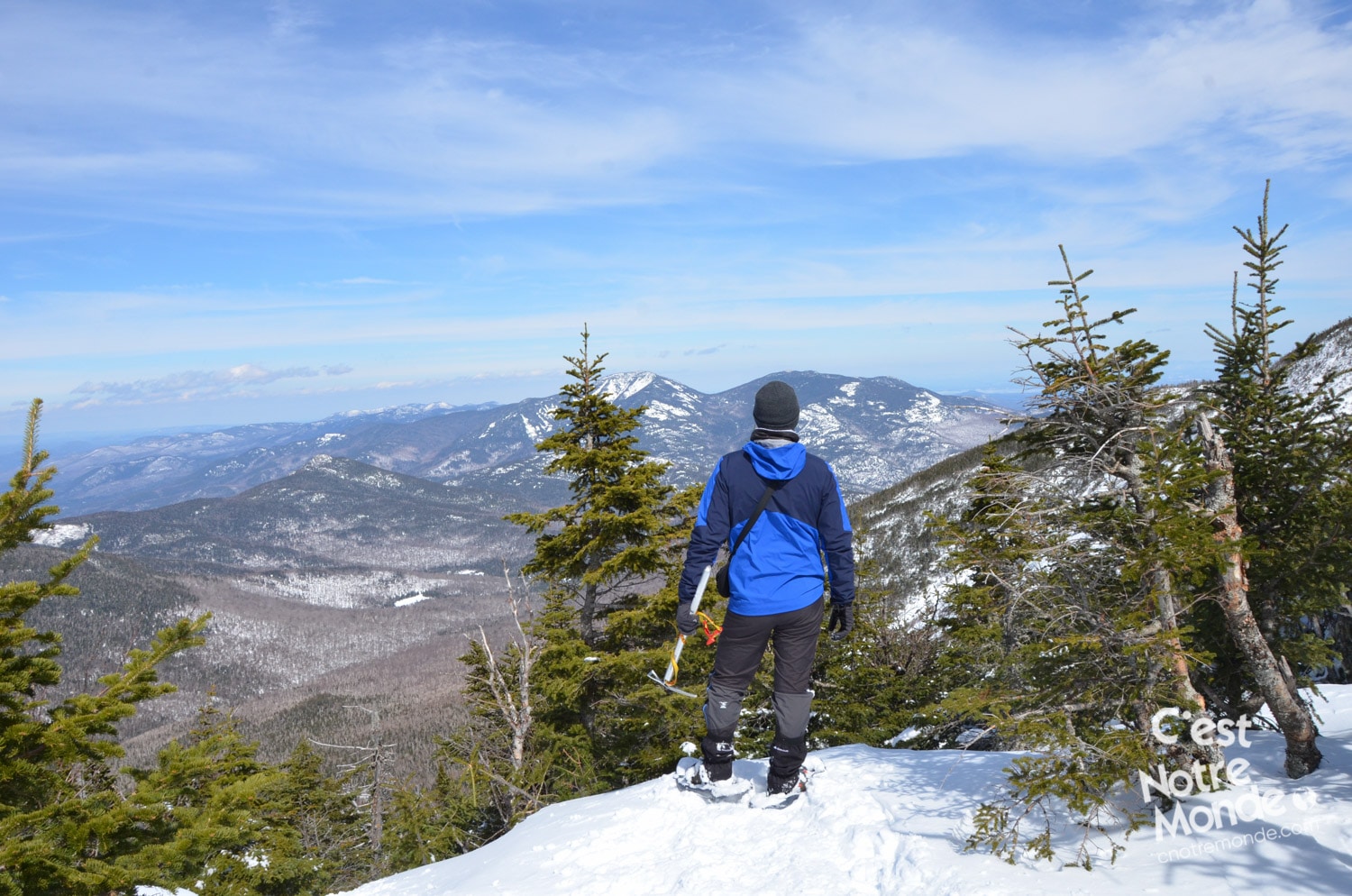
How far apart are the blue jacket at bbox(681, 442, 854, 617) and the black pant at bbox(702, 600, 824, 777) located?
0.16 metres

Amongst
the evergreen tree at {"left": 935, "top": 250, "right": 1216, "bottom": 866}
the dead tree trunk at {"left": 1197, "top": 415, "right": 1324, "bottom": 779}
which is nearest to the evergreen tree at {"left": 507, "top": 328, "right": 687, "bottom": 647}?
the evergreen tree at {"left": 935, "top": 250, "right": 1216, "bottom": 866}

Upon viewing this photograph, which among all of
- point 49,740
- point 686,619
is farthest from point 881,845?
point 49,740

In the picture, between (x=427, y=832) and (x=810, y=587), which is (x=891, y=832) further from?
(x=427, y=832)

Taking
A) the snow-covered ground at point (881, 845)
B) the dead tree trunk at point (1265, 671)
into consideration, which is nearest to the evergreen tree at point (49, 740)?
the snow-covered ground at point (881, 845)

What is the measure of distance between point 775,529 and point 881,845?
7.97 ft

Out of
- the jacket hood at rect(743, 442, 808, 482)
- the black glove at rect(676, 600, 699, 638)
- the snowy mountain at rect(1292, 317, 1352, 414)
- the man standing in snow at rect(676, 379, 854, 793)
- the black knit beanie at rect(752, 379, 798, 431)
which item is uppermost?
the snowy mountain at rect(1292, 317, 1352, 414)

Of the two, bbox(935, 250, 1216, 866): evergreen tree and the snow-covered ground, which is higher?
bbox(935, 250, 1216, 866): evergreen tree

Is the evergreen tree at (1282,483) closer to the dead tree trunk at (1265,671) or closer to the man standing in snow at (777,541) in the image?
the dead tree trunk at (1265,671)

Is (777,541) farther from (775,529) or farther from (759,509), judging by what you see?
(759,509)

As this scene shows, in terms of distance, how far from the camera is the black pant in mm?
5711

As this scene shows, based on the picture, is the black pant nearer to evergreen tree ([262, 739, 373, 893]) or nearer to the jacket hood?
the jacket hood

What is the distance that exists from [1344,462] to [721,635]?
4765 millimetres

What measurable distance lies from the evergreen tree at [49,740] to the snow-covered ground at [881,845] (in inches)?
102

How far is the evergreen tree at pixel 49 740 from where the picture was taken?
4.63 meters
